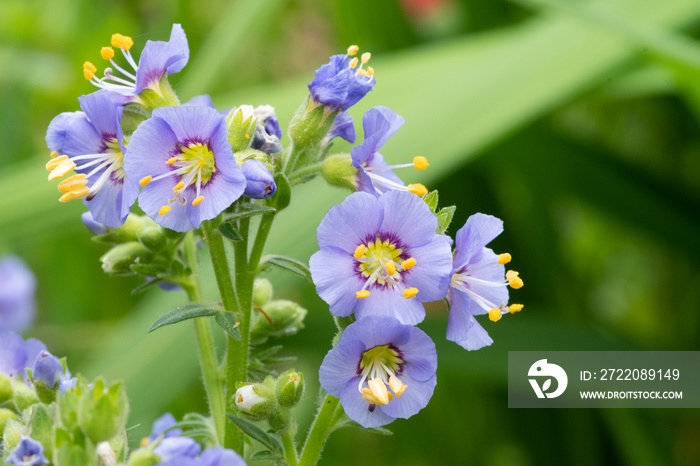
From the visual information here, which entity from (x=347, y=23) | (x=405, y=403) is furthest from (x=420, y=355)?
Answer: (x=347, y=23)

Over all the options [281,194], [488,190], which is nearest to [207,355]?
[281,194]

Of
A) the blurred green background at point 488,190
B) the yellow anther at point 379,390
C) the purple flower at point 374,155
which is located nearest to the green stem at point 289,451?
the yellow anther at point 379,390

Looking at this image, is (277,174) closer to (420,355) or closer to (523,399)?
(420,355)

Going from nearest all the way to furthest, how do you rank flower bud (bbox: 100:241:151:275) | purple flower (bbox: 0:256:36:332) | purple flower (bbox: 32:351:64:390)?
purple flower (bbox: 32:351:64:390) < flower bud (bbox: 100:241:151:275) < purple flower (bbox: 0:256:36:332)

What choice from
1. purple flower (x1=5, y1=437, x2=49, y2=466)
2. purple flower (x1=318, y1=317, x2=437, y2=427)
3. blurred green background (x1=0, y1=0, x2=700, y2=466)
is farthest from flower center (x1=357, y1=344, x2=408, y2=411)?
blurred green background (x1=0, y1=0, x2=700, y2=466)

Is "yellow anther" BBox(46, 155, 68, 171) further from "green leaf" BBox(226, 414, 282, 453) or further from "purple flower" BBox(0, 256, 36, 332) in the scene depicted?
"purple flower" BBox(0, 256, 36, 332)

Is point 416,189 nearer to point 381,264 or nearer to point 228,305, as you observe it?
point 381,264

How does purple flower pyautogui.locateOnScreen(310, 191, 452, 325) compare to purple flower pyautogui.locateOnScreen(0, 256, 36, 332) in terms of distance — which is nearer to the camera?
purple flower pyautogui.locateOnScreen(310, 191, 452, 325)
